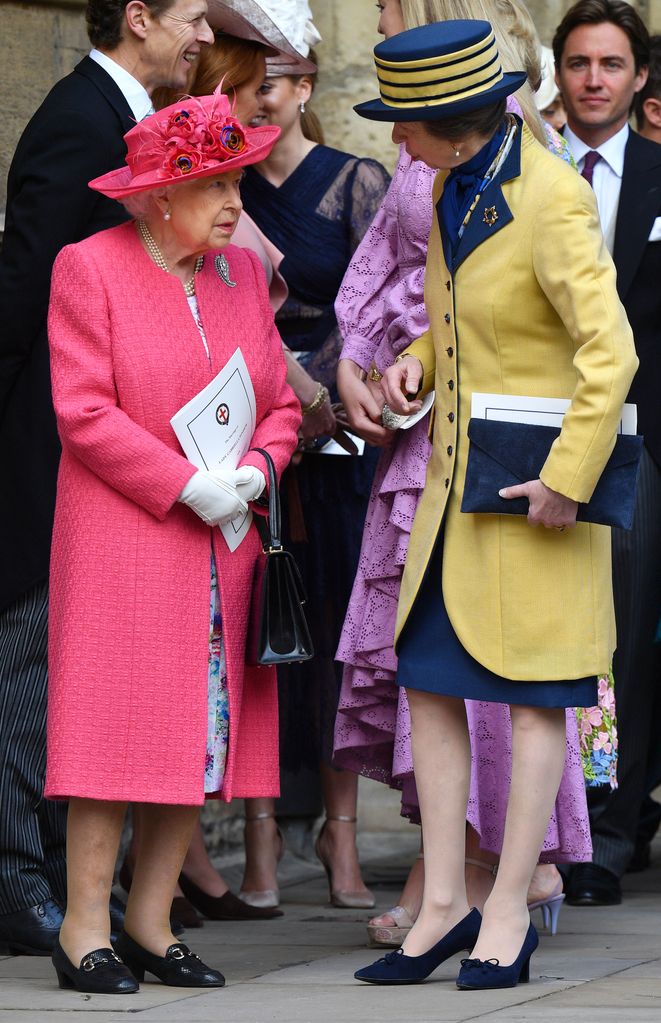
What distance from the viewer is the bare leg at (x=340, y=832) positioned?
206 inches

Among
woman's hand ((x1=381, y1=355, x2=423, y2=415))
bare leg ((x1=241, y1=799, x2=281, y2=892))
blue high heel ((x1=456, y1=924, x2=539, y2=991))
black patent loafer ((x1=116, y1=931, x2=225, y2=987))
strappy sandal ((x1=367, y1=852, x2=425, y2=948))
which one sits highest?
woman's hand ((x1=381, y1=355, x2=423, y2=415))

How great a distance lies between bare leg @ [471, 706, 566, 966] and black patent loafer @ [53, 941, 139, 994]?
2.15 feet

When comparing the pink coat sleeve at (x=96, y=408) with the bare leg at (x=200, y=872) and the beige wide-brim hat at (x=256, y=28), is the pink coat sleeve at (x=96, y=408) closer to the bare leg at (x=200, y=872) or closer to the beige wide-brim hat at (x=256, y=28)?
the beige wide-brim hat at (x=256, y=28)

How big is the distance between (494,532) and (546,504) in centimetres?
16

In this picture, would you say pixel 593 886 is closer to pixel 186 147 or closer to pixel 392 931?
pixel 392 931

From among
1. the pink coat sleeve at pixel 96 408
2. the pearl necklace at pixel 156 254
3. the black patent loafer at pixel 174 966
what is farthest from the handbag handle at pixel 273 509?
the black patent loafer at pixel 174 966

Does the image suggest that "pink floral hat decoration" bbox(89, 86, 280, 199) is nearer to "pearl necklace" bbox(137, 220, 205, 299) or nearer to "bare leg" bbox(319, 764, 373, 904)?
"pearl necklace" bbox(137, 220, 205, 299)

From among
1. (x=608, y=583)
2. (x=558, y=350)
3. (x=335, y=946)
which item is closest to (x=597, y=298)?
(x=558, y=350)

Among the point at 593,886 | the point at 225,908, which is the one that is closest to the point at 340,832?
the point at 225,908

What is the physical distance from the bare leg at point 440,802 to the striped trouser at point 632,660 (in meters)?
1.46

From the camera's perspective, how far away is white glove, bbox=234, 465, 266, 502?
3822 mm

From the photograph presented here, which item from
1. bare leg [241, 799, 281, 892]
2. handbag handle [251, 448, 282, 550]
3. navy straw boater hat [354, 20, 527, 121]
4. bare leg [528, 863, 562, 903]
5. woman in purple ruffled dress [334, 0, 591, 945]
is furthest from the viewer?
bare leg [241, 799, 281, 892]

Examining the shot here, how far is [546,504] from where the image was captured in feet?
11.8

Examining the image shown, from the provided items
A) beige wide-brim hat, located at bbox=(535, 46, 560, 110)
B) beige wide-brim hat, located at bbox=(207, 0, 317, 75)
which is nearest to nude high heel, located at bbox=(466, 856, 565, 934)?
beige wide-brim hat, located at bbox=(207, 0, 317, 75)
